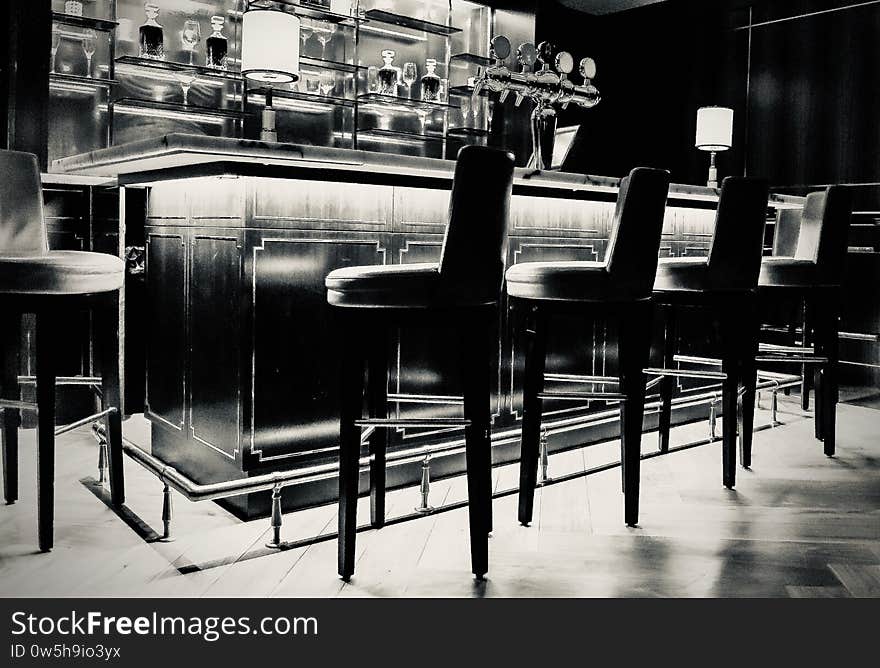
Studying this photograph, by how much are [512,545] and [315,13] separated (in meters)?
4.26

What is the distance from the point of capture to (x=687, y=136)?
689 centimetres

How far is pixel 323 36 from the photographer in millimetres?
5941

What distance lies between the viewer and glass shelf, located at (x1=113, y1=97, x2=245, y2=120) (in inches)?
194

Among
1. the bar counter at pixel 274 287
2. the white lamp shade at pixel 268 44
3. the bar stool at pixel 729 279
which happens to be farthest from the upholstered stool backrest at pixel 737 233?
the white lamp shade at pixel 268 44

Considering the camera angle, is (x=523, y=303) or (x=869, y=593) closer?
(x=869, y=593)

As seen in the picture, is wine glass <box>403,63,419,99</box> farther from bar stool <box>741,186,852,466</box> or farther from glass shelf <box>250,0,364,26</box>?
bar stool <box>741,186,852,466</box>

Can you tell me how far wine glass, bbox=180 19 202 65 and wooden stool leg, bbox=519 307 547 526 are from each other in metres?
3.55

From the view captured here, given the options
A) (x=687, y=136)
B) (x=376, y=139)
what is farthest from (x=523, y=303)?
(x=687, y=136)

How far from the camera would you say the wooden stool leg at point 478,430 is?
7.32ft

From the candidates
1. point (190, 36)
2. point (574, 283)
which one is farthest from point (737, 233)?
point (190, 36)

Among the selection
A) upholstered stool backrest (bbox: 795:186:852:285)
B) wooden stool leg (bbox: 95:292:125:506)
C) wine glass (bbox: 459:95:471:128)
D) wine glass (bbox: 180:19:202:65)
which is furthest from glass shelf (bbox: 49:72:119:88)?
upholstered stool backrest (bbox: 795:186:852:285)

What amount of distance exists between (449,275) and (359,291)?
222 mm

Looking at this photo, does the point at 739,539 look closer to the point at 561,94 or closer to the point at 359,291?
the point at 359,291

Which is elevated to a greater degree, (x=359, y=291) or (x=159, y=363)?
(x=359, y=291)
